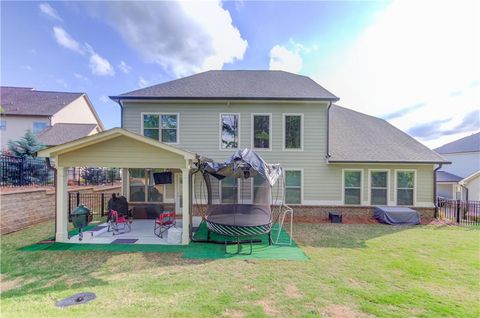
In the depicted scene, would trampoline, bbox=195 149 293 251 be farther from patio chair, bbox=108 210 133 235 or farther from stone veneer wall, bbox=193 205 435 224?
patio chair, bbox=108 210 133 235

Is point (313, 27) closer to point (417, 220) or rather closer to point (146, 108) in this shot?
point (146, 108)

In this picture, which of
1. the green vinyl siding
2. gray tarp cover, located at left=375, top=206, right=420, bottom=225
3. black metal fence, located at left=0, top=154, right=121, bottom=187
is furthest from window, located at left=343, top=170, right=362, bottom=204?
black metal fence, located at left=0, top=154, right=121, bottom=187

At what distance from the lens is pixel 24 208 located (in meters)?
8.10

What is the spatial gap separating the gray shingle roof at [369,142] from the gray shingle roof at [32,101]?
87.8ft

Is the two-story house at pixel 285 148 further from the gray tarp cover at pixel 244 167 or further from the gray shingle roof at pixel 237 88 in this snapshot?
the gray tarp cover at pixel 244 167

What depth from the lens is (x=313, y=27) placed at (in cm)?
1047

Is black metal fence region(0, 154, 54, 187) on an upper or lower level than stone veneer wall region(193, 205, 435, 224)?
upper

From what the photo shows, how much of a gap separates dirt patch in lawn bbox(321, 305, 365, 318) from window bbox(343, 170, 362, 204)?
7.87 m

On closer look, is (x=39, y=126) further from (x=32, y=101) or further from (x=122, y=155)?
(x=122, y=155)

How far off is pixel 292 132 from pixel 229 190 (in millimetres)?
4390

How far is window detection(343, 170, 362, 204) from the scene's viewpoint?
10.6 meters

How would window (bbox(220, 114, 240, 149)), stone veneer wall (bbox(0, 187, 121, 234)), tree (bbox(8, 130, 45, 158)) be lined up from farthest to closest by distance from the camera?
tree (bbox(8, 130, 45, 158)) < window (bbox(220, 114, 240, 149)) < stone veneer wall (bbox(0, 187, 121, 234))

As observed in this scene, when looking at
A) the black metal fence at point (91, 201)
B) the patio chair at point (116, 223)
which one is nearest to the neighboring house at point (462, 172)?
the patio chair at point (116, 223)

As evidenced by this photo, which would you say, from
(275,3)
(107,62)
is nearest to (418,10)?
(275,3)
